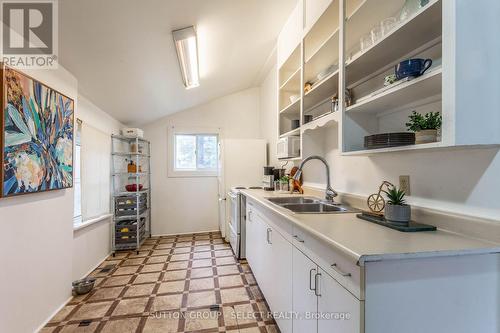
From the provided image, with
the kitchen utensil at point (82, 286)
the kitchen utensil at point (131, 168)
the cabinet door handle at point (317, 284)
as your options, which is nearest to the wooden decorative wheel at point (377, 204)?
the cabinet door handle at point (317, 284)

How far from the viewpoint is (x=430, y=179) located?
4.06 feet

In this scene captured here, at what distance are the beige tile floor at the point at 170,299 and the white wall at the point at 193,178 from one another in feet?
3.53

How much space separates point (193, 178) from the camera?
4.44 metres

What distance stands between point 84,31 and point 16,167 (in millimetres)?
993

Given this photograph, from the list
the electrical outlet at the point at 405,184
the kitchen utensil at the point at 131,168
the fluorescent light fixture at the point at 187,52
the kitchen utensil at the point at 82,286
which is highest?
the fluorescent light fixture at the point at 187,52

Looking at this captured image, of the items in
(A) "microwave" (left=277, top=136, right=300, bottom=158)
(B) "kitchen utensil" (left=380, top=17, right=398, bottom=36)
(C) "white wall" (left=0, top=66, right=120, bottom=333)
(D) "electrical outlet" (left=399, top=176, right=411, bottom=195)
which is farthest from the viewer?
(A) "microwave" (left=277, top=136, right=300, bottom=158)

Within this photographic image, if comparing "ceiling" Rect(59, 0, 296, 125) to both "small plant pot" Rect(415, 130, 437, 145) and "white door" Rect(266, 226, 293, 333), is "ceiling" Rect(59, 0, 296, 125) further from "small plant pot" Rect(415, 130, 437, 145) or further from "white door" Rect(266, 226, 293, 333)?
"white door" Rect(266, 226, 293, 333)

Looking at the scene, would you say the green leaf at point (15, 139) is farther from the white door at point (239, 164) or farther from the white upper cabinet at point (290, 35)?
the white door at point (239, 164)

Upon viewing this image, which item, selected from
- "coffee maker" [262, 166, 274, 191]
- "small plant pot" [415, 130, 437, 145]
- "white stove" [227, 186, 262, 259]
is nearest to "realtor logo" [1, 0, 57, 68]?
"small plant pot" [415, 130, 437, 145]

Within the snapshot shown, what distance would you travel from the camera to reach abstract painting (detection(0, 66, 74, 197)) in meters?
1.43

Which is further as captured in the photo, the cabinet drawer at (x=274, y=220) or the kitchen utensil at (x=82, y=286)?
the kitchen utensil at (x=82, y=286)

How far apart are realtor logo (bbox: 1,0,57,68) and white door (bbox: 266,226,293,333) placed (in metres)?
2.01

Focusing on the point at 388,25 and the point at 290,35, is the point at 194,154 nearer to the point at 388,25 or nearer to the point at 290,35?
the point at 290,35

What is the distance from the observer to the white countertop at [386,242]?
32.1 inches
